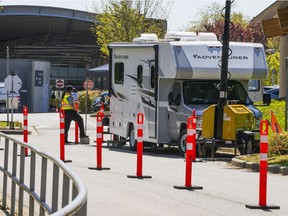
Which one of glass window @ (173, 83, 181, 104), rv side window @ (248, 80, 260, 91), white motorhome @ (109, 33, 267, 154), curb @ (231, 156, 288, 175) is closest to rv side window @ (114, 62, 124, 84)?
white motorhome @ (109, 33, 267, 154)

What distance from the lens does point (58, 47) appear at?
313 feet

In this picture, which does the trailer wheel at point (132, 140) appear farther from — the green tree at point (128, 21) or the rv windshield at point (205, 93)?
the green tree at point (128, 21)

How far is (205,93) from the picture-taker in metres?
25.8

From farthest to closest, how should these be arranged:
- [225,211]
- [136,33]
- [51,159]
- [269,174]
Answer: [136,33]
[269,174]
[225,211]
[51,159]

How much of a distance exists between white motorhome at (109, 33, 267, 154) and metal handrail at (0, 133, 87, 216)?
10.5m

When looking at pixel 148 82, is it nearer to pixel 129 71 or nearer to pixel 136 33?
pixel 129 71

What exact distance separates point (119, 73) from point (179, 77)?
3.78m

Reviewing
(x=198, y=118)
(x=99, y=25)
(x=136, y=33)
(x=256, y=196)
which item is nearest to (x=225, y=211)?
(x=256, y=196)

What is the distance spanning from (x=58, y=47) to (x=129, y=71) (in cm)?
6874

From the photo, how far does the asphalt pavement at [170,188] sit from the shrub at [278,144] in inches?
41.8

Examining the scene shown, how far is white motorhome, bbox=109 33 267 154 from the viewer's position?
24875 millimetres

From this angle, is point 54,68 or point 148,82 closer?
point 148,82

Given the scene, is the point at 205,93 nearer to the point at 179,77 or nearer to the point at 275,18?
the point at 179,77

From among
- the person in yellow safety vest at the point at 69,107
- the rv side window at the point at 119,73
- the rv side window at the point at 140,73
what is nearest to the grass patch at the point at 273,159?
the rv side window at the point at 140,73
